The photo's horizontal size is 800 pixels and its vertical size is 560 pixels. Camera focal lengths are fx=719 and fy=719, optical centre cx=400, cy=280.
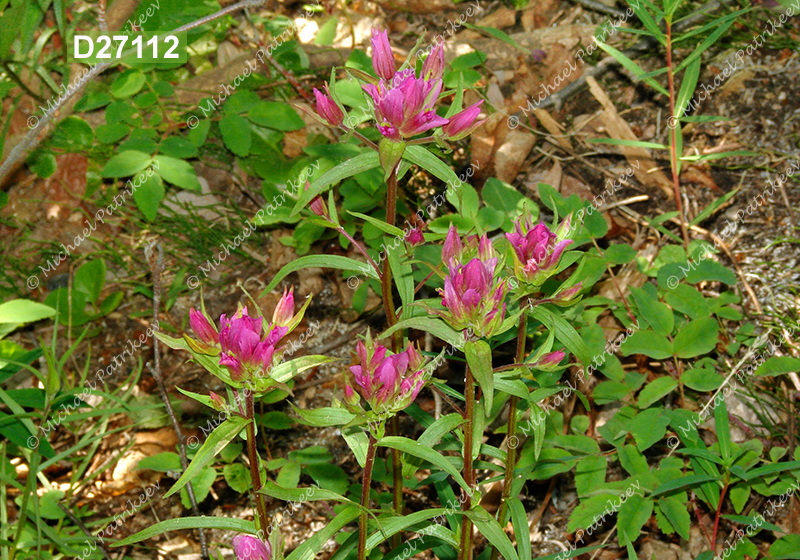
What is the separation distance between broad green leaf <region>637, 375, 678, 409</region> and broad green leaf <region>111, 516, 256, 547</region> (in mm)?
1408

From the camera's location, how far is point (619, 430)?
2477 mm

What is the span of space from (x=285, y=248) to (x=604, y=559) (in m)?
2.01

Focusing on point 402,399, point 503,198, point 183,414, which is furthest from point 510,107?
point 402,399

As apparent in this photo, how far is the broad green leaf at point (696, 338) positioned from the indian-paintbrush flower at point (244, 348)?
165cm

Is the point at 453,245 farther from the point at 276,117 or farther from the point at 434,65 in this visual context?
the point at 276,117

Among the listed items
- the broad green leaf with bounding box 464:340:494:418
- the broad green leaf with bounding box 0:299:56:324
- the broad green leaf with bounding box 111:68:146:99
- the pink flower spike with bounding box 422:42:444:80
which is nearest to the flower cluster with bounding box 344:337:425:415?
the broad green leaf with bounding box 464:340:494:418

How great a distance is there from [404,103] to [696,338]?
1.58 metres

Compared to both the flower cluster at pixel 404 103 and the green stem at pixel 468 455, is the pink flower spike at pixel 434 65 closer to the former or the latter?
the flower cluster at pixel 404 103

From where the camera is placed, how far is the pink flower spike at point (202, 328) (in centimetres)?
150

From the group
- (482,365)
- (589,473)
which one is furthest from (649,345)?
(482,365)

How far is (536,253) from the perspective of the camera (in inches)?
64.2

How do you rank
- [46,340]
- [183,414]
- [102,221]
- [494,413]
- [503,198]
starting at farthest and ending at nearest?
[102,221], [46,340], [183,414], [503,198], [494,413]

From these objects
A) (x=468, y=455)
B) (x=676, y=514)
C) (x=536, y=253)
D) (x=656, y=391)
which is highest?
(x=536, y=253)

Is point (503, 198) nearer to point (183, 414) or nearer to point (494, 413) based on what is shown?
point (494, 413)
